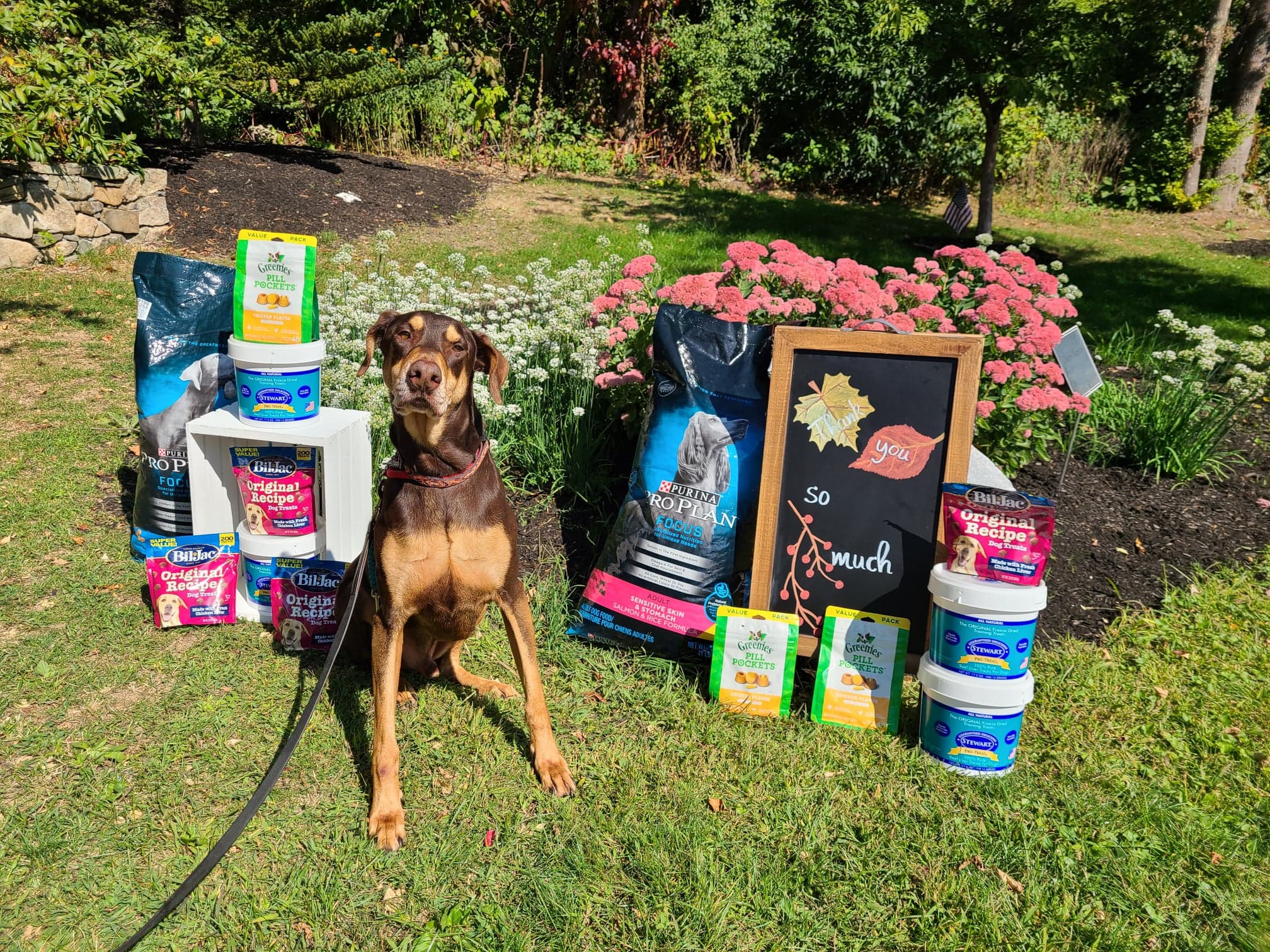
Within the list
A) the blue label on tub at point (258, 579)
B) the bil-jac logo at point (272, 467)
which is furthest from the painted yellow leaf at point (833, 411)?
the blue label on tub at point (258, 579)

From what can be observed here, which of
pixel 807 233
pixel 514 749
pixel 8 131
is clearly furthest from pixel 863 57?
pixel 514 749

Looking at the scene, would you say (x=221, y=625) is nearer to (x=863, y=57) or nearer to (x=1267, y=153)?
(x=863, y=57)

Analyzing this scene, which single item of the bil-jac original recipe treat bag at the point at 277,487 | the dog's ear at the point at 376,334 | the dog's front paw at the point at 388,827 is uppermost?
the dog's ear at the point at 376,334

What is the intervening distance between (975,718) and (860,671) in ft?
1.44

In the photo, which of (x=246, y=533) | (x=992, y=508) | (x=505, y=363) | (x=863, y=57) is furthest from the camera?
(x=863, y=57)

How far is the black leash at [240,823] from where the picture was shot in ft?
7.02

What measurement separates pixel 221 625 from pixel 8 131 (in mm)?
5796

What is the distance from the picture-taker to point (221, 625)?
377 cm

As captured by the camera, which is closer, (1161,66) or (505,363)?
(505,363)

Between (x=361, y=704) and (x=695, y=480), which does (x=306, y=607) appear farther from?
(x=695, y=480)

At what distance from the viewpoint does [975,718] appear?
2932 mm

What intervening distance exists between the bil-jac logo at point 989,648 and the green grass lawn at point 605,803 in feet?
1.56

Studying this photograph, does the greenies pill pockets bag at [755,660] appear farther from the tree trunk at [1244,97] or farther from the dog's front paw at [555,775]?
the tree trunk at [1244,97]

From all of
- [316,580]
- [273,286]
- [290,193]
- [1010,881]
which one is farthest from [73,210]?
[1010,881]
